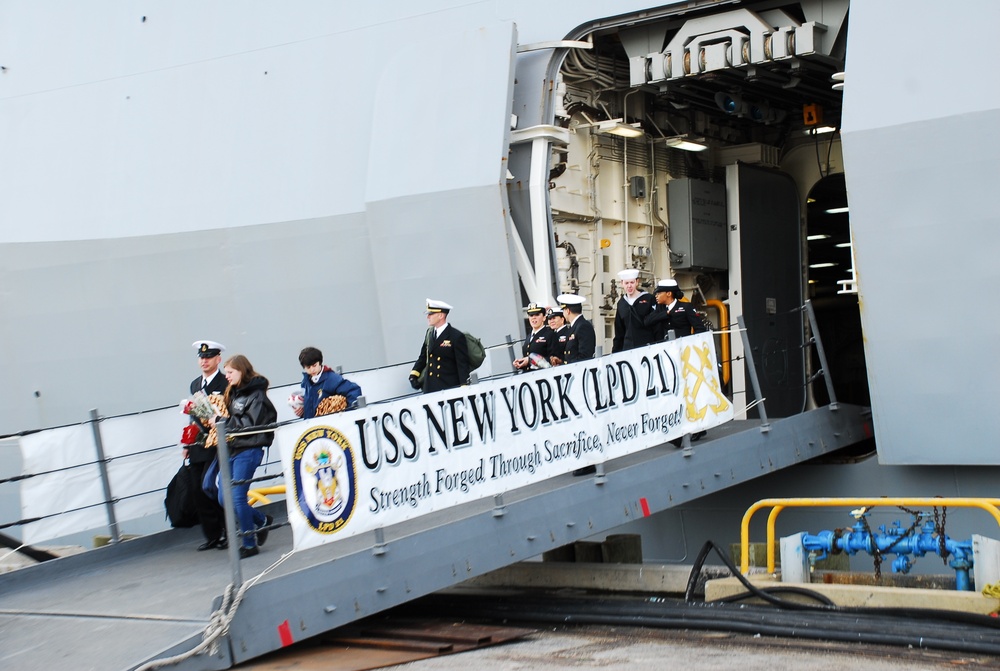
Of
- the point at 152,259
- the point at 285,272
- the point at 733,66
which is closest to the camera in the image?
the point at 733,66

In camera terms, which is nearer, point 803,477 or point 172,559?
point 172,559

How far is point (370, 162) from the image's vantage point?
33.1 feet

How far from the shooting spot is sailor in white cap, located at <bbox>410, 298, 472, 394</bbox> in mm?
8086

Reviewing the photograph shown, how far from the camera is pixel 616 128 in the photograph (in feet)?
36.3

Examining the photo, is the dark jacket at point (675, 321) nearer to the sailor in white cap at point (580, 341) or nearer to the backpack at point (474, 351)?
the sailor in white cap at point (580, 341)

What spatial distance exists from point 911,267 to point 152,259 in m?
7.27

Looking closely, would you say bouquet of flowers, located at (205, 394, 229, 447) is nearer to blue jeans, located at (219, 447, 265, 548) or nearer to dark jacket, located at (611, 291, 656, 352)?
blue jeans, located at (219, 447, 265, 548)

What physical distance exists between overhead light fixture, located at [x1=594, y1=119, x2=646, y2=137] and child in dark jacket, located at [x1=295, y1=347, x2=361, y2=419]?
5.19m

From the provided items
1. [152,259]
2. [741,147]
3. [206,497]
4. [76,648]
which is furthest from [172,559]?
[741,147]

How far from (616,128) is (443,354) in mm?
3980

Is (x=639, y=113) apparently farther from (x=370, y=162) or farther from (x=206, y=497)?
(x=206, y=497)

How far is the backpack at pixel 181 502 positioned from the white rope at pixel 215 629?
1.97 m

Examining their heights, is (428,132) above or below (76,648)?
above

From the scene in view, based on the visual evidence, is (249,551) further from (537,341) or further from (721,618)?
(537,341)
